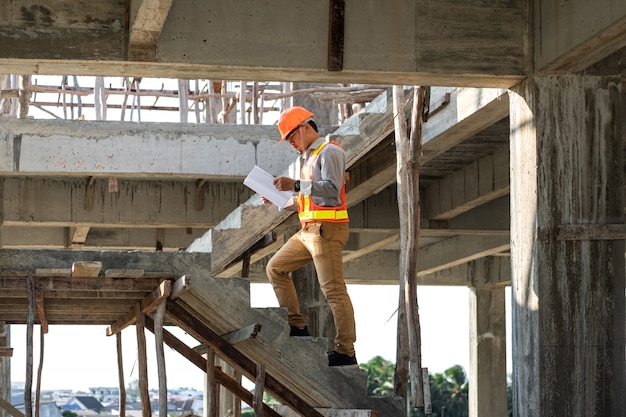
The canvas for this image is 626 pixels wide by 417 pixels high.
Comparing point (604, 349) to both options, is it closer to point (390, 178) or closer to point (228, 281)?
point (228, 281)

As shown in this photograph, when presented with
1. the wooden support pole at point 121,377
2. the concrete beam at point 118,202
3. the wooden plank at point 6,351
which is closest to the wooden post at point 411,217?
the wooden support pole at point 121,377

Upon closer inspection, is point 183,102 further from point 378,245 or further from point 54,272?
point 54,272

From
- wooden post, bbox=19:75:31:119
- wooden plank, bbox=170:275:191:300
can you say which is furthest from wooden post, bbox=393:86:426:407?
wooden post, bbox=19:75:31:119

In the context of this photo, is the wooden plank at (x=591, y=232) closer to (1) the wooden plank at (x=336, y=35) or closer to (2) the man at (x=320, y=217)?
(2) the man at (x=320, y=217)

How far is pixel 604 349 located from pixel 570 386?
17.2 inches

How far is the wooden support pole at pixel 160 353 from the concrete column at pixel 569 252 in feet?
12.2

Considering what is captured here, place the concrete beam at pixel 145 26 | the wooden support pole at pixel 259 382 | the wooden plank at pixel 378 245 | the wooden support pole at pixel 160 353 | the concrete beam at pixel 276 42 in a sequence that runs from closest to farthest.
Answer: the concrete beam at pixel 145 26 → the concrete beam at pixel 276 42 → the wooden support pole at pixel 160 353 → the wooden support pole at pixel 259 382 → the wooden plank at pixel 378 245

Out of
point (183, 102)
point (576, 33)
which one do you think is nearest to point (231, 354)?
point (576, 33)

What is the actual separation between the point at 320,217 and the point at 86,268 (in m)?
2.21

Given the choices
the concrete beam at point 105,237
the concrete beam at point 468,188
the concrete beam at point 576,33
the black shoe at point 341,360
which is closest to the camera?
the concrete beam at point 576,33

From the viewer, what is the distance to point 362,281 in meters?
28.5

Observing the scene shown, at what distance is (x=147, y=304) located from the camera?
13.3 metres

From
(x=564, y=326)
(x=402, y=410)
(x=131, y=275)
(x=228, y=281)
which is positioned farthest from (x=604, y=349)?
(x=131, y=275)

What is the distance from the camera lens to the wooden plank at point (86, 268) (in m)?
11.4
